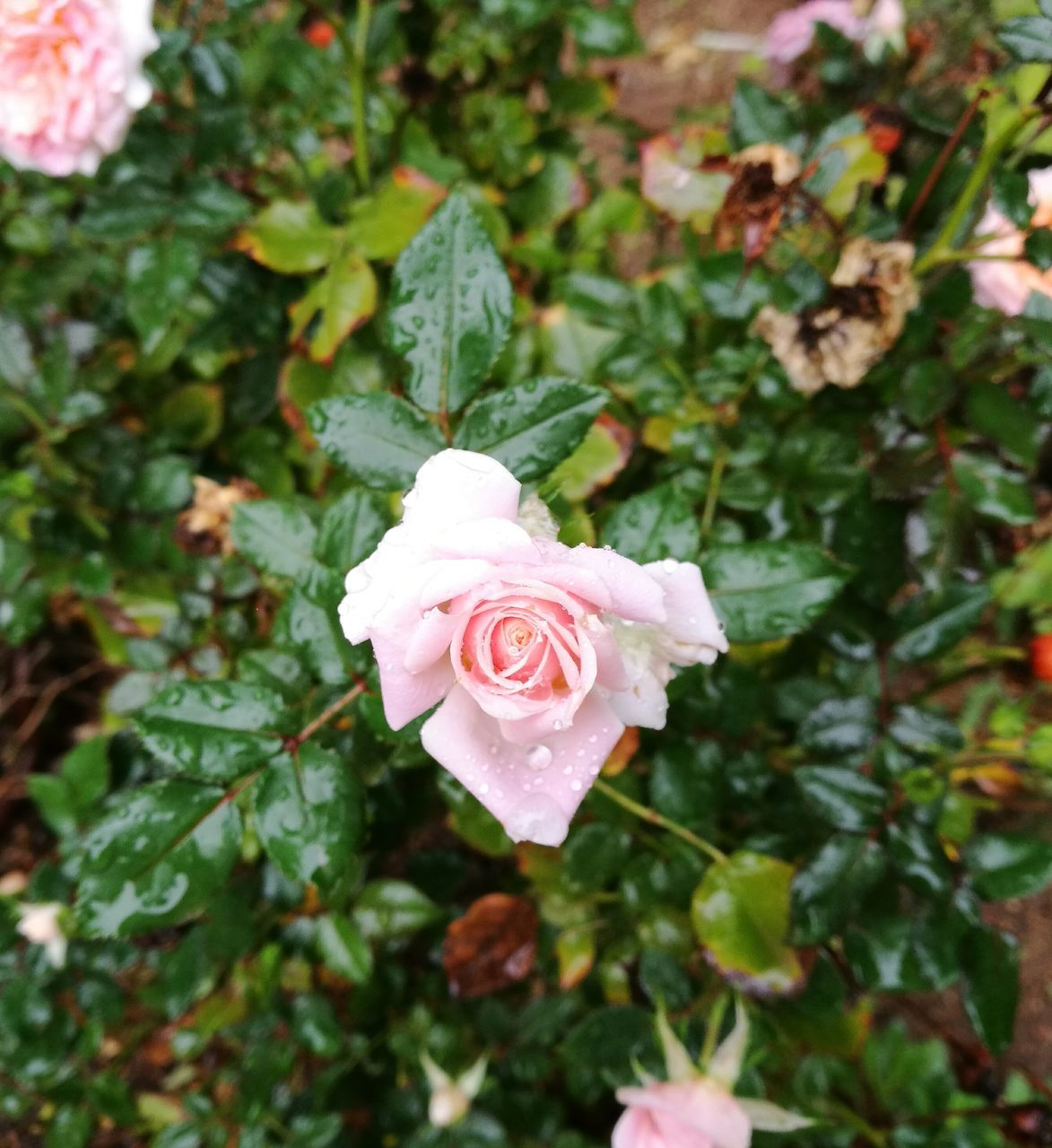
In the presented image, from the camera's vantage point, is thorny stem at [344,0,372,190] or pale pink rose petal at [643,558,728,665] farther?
thorny stem at [344,0,372,190]

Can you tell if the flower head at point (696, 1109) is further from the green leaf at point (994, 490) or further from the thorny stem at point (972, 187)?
the thorny stem at point (972, 187)

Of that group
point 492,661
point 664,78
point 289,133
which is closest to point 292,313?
point 289,133

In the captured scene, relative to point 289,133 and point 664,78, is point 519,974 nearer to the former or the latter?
point 289,133

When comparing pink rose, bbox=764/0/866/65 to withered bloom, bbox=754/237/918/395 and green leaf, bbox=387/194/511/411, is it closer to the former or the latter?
withered bloom, bbox=754/237/918/395

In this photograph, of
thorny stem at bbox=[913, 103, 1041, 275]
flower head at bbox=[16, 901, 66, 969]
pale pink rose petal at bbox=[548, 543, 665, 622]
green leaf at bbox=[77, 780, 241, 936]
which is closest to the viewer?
pale pink rose petal at bbox=[548, 543, 665, 622]

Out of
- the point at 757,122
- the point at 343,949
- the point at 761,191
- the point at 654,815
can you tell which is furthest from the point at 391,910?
the point at 757,122

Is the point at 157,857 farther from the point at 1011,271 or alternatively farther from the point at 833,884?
the point at 1011,271

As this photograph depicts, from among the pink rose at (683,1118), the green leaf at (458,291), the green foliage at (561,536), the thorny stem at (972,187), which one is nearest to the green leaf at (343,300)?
the green foliage at (561,536)

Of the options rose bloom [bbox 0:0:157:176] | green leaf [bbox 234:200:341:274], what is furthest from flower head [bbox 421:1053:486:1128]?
rose bloom [bbox 0:0:157:176]

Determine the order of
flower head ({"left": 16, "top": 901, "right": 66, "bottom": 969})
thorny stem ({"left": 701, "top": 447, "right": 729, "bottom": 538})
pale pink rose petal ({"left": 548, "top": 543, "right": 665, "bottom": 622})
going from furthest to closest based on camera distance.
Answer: flower head ({"left": 16, "top": 901, "right": 66, "bottom": 969})
thorny stem ({"left": 701, "top": 447, "right": 729, "bottom": 538})
pale pink rose petal ({"left": 548, "top": 543, "right": 665, "bottom": 622})
